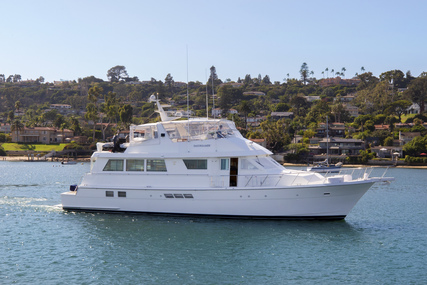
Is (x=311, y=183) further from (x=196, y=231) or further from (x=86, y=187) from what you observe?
(x=86, y=187)

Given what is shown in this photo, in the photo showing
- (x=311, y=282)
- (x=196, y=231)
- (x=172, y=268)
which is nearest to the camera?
(x=311, y=282)

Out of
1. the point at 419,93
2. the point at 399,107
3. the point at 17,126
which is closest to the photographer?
the point at 17,126

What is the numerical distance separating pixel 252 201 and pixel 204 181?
260 cm

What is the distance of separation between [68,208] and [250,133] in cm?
6569

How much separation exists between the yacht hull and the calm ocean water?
48cm

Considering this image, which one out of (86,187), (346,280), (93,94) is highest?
(93,94)

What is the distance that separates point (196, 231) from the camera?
21.4 m

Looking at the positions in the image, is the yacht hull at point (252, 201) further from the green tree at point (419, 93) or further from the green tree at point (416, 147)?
the green tree at point (419, 93)

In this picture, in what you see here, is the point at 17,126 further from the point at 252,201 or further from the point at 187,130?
the point at 252,201

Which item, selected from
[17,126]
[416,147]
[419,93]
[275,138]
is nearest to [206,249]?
[416,147]

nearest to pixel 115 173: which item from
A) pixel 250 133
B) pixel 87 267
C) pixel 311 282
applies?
pixel 87 267

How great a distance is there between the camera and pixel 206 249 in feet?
62.3

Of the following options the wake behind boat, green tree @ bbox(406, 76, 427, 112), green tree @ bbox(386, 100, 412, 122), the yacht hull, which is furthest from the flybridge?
green tree @ bbox(406, 76, 427, 112)

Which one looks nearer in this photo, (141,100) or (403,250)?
(403,250)
